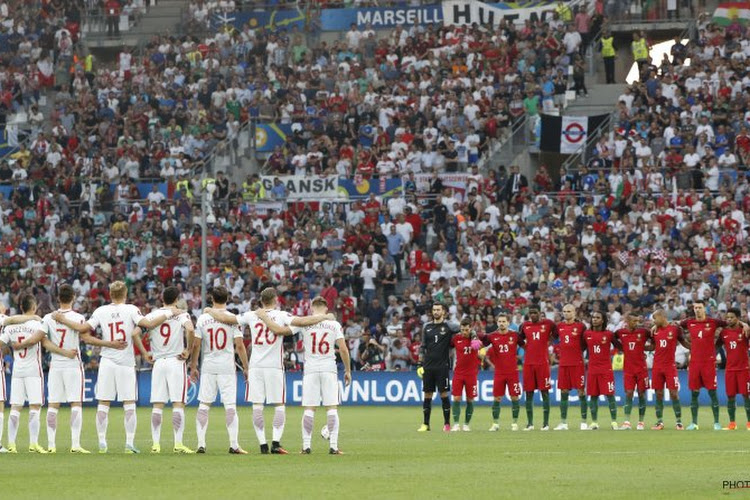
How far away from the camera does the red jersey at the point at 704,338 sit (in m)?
30.2

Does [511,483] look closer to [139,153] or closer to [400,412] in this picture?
[400,412]

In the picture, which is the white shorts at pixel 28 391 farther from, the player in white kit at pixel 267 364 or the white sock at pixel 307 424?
the white sock at pixel 307 424

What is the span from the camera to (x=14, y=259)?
49562 mm

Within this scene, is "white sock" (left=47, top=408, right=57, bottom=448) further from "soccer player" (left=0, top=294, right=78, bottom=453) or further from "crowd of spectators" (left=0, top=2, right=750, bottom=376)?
"crowd of spectators" (left=0, top=2, right=750, bottom=376)

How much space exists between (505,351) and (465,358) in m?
0.83

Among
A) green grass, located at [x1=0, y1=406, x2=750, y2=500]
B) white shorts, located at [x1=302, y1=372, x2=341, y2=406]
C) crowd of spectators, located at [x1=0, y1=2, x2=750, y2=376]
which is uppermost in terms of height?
crowd of spectators, located at [x1=0, y1=2, x2=750, y2=376]

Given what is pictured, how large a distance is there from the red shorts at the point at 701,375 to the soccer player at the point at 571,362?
2074 millimetres

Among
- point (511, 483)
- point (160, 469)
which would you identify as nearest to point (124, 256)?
point (160, 469)

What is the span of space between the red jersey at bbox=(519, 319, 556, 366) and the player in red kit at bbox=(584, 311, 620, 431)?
765 mm

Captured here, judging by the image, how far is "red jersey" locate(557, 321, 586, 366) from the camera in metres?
30.8

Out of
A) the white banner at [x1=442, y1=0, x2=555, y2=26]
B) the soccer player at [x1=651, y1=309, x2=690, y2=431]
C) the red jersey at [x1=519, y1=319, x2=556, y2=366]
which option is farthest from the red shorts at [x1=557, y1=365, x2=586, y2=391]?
the white banner at [x1=442, y1=0, x2=555, y2=26]

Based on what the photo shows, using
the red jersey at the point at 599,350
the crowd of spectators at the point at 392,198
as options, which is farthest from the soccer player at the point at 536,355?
the crowd of spectators at the point at 392,198

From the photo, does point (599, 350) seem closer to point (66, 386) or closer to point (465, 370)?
point (465, 370)

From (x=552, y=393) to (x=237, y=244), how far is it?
12.0 metres
